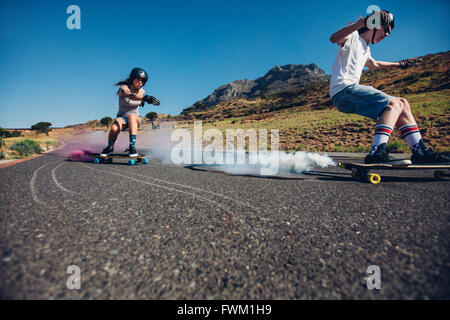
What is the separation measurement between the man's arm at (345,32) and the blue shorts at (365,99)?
0.84 m

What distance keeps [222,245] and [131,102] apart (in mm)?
5998

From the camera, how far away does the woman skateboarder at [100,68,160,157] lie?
596 centimetres

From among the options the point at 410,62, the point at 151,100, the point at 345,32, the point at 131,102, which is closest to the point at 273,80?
the point at 151,100

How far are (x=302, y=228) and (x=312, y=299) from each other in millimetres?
804

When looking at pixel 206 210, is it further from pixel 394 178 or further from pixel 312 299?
pixel 394 178

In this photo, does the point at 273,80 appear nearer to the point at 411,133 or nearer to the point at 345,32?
the point at 345,32

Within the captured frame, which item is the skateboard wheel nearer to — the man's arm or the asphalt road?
the asphalt road

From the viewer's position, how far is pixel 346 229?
5.79 feet

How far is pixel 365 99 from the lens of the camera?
353cm

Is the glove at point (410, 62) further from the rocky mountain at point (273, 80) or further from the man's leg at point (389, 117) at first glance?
the rocky mountain at point (273, 80)

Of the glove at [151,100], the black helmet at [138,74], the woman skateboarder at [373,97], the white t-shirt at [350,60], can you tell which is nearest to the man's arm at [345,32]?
the woman skateboarder at [373,97]

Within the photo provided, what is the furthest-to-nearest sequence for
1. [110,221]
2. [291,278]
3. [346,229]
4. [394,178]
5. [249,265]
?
[394,178] → [110,221] → [346,229] → [249,265] → [291,278]

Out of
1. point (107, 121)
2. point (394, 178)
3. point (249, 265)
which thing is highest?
point (107, 121)
